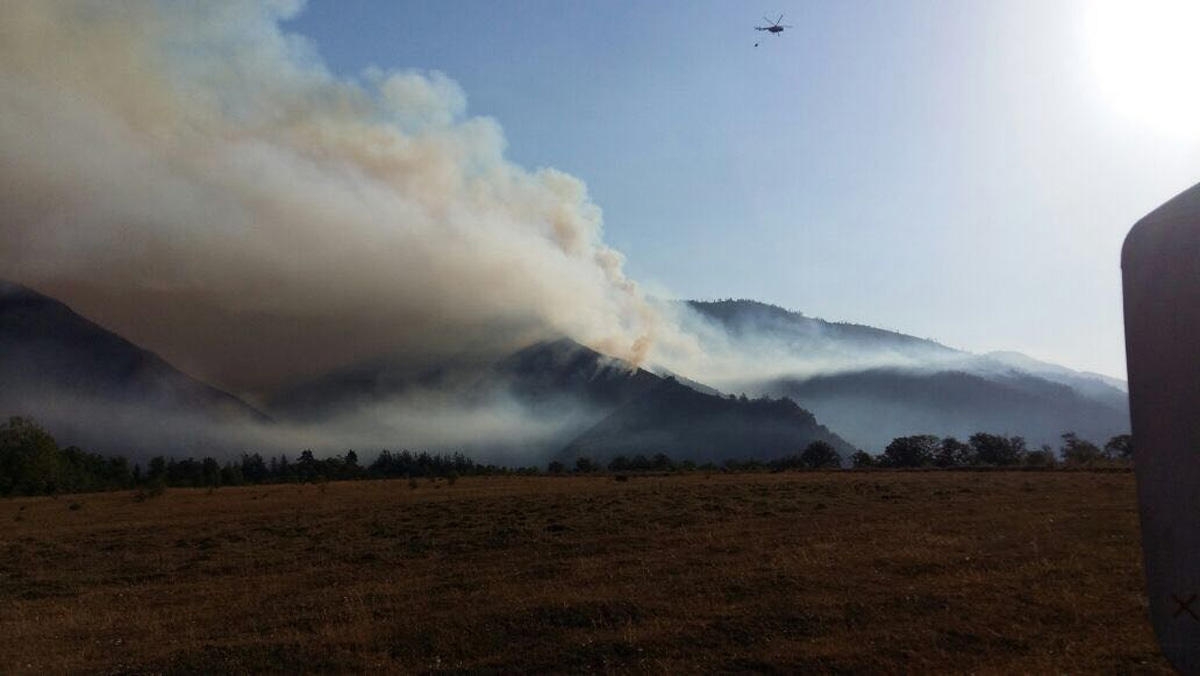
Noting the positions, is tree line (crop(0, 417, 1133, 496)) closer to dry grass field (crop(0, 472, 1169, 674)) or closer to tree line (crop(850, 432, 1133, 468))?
tree line (crop(850, 432, 1133, 468))

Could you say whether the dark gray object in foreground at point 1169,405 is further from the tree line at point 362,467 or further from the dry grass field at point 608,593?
the tree line at point 362,467

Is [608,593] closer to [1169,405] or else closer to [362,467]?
[1169,405]

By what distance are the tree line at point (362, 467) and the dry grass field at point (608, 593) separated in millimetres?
47794

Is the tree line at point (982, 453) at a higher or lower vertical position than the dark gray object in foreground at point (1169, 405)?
lower

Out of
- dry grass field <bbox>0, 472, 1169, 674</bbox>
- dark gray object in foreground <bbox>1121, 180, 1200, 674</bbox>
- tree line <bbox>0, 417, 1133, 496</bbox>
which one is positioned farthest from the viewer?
tree line <bbox>0, 417, 1133, 496</bbox>

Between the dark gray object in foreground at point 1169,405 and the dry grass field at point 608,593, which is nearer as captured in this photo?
the dark gray object in foreground at point 1169,405

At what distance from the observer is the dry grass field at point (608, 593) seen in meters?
12.2

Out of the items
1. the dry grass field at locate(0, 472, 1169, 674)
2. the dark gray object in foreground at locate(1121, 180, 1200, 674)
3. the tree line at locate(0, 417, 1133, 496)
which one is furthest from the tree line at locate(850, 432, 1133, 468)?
the dark gray object in foreground at locate(1121, 180, 1200, 674)

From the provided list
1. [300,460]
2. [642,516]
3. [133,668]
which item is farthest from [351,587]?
[300,460]

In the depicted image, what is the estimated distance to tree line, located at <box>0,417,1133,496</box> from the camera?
83.4 meters

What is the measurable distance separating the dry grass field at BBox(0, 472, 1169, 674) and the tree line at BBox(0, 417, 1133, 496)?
157 ft

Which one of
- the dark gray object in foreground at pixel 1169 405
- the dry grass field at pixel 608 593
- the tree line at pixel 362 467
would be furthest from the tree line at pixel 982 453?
the dark gray object in foreground at pixel 1169 405

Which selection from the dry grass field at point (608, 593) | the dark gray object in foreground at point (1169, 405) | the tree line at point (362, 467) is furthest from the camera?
the tree line at point (362, 467)

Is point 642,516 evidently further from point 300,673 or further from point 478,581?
point 300,673
